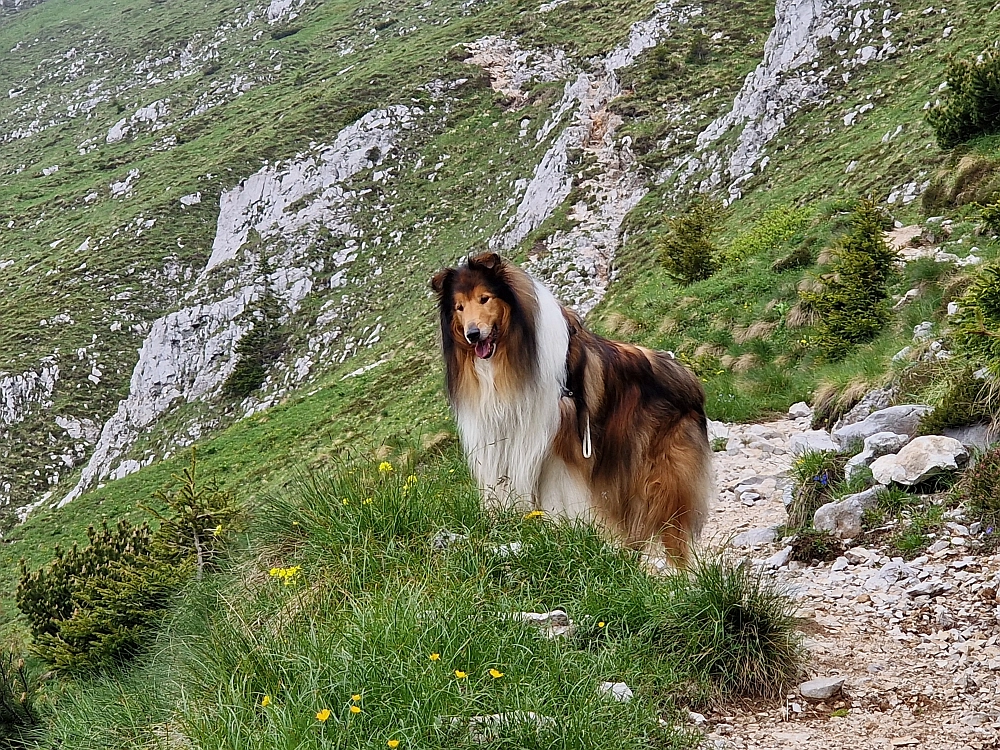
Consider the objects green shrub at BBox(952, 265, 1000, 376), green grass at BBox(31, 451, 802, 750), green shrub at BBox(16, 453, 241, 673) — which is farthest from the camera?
green shrub at BBox(16, 453, 241, 673)

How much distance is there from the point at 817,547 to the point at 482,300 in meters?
3.10

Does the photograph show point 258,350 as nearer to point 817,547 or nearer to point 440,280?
point 440,280

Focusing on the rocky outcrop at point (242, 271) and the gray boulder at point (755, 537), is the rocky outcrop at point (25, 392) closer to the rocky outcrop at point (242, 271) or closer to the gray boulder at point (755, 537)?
the rocky outcrop at point (242, 271)

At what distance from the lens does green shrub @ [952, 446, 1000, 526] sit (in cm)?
543

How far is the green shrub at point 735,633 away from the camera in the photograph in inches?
169

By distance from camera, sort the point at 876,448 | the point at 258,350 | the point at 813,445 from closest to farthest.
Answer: the point at 876,448
the point at 813,445
the point at 258,350

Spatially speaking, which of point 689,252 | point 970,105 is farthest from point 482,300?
point 689,252

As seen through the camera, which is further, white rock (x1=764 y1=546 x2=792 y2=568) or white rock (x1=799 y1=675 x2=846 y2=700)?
white rock (x1=764 y1=546 x2=792 y2=568)

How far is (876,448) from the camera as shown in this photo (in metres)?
6.83

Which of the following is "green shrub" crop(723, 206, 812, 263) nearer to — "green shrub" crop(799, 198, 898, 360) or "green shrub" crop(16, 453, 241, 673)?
"green shrub" crop(799, 198, 898, 360)

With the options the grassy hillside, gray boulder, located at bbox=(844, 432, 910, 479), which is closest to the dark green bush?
the grassy hillside

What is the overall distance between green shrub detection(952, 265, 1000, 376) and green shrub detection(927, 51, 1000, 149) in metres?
9.56

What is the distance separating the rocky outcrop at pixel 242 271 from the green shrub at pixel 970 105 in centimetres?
3855

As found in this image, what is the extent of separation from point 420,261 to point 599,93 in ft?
49.1
